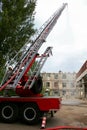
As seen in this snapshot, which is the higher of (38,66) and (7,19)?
(7,19)

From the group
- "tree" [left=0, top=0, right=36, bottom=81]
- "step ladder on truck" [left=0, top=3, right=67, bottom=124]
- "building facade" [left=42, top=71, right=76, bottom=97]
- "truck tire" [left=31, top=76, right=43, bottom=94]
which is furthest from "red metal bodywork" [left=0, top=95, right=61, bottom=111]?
"building facade" [left=42, top=71, right=76, bottom=97]

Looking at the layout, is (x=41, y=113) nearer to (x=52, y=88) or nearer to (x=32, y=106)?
(x=32, y=106)

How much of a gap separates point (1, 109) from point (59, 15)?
21.4ft

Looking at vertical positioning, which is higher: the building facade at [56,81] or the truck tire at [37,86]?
the building facade at [56,81]

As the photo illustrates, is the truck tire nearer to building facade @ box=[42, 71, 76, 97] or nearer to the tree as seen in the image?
the tree

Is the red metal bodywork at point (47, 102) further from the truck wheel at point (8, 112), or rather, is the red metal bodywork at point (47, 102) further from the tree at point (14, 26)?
the tree at point (14, 26)

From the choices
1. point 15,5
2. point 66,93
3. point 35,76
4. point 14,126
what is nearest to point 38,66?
point 35,76

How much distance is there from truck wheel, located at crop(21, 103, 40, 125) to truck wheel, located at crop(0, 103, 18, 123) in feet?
1.21

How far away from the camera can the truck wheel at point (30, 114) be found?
13750 mm

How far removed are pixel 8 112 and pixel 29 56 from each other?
2955 millimetres

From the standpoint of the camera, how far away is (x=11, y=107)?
1409 centimetres

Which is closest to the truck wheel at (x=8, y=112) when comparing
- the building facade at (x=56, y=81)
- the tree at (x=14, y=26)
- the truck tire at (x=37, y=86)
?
the truck tire at (x=37, y=86)

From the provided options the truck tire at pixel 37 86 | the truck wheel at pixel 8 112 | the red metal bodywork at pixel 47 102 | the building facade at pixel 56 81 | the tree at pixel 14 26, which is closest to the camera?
the red metal bodywork at pixel 47 102

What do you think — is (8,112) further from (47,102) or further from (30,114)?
(47,102)
